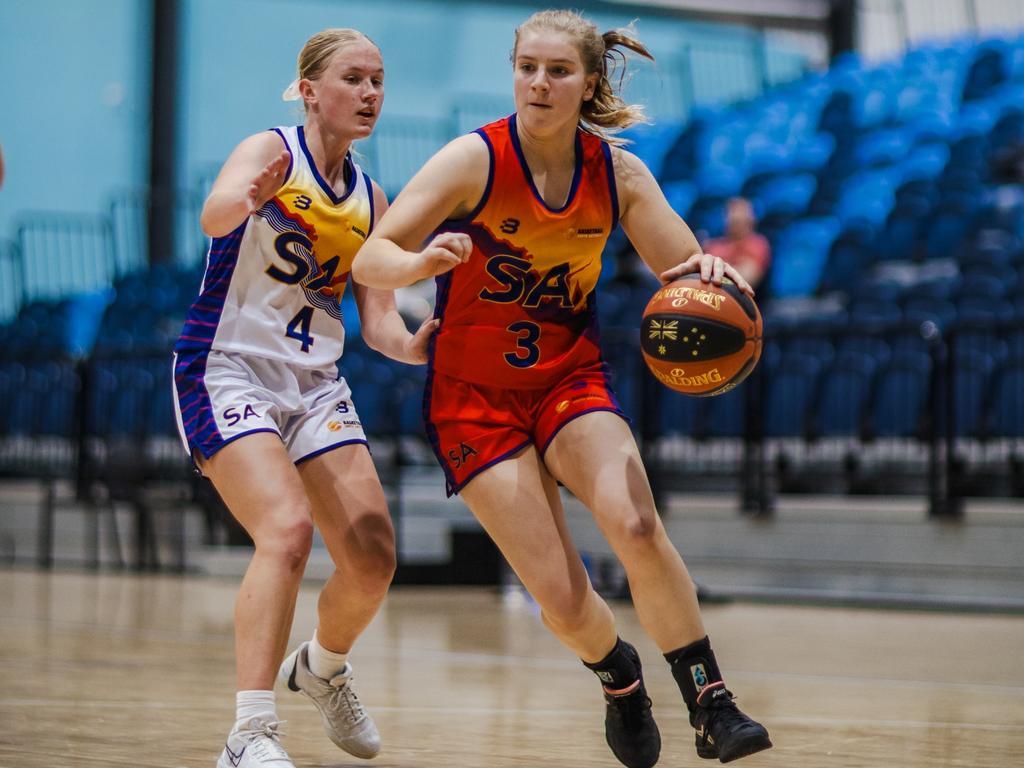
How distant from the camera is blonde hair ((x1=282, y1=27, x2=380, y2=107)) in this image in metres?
3.95

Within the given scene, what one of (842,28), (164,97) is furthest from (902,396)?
(842,28)

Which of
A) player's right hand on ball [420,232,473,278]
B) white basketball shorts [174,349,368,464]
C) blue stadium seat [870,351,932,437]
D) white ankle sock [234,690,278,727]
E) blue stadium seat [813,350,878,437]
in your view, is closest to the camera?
player's right hand on ball [420,232,473,278]

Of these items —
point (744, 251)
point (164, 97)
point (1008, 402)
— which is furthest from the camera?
point (164, 97)

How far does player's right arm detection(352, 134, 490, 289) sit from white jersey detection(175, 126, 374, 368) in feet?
0.92

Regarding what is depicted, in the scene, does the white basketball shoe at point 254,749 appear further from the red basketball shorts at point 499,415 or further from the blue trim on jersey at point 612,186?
the blue trim on jersey at point 612,186

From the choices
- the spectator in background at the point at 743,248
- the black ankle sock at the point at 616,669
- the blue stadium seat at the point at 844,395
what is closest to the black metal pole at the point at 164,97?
the spectator in background at the point at 743,248

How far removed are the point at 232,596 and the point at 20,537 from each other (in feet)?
14.4

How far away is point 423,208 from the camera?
11.9 feet

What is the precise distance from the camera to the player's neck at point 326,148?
399 cm

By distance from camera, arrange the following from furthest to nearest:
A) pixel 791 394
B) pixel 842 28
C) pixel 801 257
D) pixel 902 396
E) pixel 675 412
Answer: pixel 842 28 < pixel 801 257 < pixel 675 412 < pixel 791 394 < pixel 902 396

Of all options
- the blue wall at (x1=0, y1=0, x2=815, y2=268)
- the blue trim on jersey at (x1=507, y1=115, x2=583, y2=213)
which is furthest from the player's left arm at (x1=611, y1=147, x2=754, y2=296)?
the blue wall at (x1=0, y1=0, x2=815, y2=268)

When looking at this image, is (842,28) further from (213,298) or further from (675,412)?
(213,298)

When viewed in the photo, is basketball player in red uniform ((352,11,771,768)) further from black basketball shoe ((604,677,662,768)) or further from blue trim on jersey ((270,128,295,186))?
blue trim on jersey ((270,128,295,186))

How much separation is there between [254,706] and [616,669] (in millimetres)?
886
